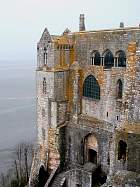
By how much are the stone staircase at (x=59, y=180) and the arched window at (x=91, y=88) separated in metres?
7.55

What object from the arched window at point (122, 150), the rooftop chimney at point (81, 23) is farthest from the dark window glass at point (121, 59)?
the rooftop chimney at point (81, 23)

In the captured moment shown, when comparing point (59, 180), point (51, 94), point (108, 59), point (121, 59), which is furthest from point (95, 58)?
point (59, 180)

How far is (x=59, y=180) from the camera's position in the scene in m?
33.7

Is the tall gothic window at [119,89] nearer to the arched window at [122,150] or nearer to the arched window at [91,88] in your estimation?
the arched window at [91,88]

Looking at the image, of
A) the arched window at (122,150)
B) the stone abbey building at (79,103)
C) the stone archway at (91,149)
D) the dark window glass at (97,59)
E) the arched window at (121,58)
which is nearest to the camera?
the arched window at (122,150)

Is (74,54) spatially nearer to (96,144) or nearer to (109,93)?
(109,93)

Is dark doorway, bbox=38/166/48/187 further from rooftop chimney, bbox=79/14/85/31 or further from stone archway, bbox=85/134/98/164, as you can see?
rooftop chimney, bbox=79/14/85/31

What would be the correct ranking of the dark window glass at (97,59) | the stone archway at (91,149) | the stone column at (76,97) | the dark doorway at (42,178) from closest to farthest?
the stone archway at (91,149) < the dark window glass at (97,59) < the stone column at (76,97) < the dark doorway at (42,178)

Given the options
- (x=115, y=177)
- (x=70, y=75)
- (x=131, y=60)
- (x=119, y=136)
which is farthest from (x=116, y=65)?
(x=115, y=177)

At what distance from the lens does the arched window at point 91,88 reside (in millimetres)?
34125

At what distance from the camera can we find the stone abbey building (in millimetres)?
31750

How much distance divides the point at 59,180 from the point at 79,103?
23.7ft

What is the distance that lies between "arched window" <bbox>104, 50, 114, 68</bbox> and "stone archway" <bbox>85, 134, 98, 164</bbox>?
6.35 m

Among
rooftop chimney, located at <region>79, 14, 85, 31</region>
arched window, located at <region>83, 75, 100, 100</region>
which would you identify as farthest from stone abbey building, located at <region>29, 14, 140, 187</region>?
rooftop chimney, located at <region>79, 14, 85, 31</region>
